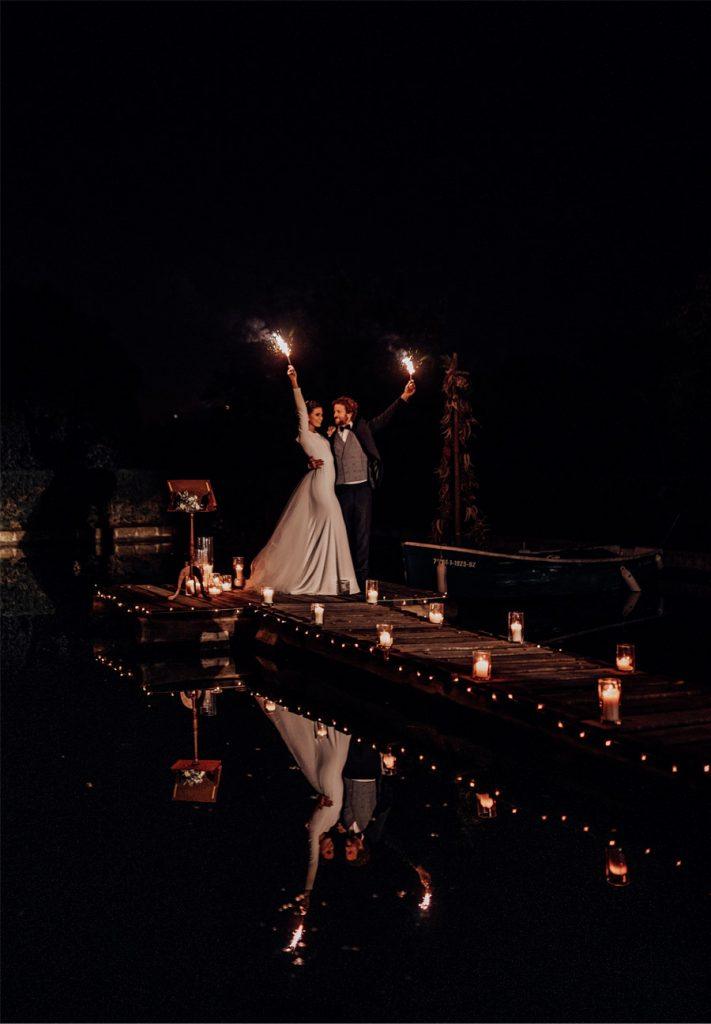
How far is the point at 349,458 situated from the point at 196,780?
6677 millimetres

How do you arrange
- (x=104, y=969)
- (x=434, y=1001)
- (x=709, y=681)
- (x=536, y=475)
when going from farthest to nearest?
(x=536, y=475) → (x=709, y=681) → (x=104, y=969) → (x=434, y=1001)

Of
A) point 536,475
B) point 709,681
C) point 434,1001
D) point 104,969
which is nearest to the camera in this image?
point 434,1001

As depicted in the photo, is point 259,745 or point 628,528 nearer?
point 259,745

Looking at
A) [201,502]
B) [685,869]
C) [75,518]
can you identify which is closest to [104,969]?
[685,869]

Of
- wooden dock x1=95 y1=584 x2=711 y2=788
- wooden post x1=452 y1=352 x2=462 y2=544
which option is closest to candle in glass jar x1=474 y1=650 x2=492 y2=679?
wooden dock x1=95 y1=584 x2=711 y2=788

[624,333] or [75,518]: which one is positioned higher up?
[624,333]

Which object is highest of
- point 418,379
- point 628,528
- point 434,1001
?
point 418,379

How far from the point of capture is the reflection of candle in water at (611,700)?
7.61m

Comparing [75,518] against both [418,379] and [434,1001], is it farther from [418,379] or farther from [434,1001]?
[434,1001]

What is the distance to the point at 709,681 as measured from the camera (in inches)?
450

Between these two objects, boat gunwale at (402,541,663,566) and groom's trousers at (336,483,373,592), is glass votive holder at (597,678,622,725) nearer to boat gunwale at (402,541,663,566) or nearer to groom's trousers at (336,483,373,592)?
groom's trousers at (336,483,373,592)

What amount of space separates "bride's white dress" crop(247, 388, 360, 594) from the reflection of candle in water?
21.6ft

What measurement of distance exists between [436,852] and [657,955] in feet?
5.15

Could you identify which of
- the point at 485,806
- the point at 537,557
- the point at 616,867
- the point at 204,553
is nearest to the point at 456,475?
the point at 537,557
